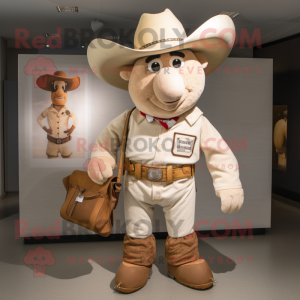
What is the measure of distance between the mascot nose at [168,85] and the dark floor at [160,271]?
1.22 m

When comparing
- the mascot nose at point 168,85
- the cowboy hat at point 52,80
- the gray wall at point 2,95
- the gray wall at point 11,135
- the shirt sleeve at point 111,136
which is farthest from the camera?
the gray wall at point 11,135

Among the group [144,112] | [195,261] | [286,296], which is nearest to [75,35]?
[144,112]

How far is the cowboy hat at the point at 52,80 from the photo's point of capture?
268cm

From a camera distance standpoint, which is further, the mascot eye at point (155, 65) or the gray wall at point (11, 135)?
the gray wall at point (11, 135)

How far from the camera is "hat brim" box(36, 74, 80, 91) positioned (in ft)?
8.79

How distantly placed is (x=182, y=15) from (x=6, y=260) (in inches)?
110

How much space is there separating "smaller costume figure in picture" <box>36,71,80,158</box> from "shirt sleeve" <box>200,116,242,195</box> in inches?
46.6

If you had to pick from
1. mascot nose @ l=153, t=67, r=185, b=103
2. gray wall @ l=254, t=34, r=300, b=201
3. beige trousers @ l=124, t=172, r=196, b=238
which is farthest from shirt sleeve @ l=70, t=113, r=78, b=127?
gray wall @ l=254, t=34, r=300, b=201

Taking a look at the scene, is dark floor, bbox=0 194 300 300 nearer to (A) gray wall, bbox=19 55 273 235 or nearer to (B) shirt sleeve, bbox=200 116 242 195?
(A) gray wall, bbox=19 55 273 235

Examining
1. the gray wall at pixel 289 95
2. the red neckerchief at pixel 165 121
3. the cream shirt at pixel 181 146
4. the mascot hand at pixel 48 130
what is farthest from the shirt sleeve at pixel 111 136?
the gray wall at pixel 289 95

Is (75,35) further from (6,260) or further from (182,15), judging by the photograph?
(6,260)

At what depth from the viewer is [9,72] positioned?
5.15 metres

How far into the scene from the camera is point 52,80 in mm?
2686

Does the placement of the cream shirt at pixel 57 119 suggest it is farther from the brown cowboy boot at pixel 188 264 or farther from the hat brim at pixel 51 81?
the brown cowboy boot at pixel 188 264
